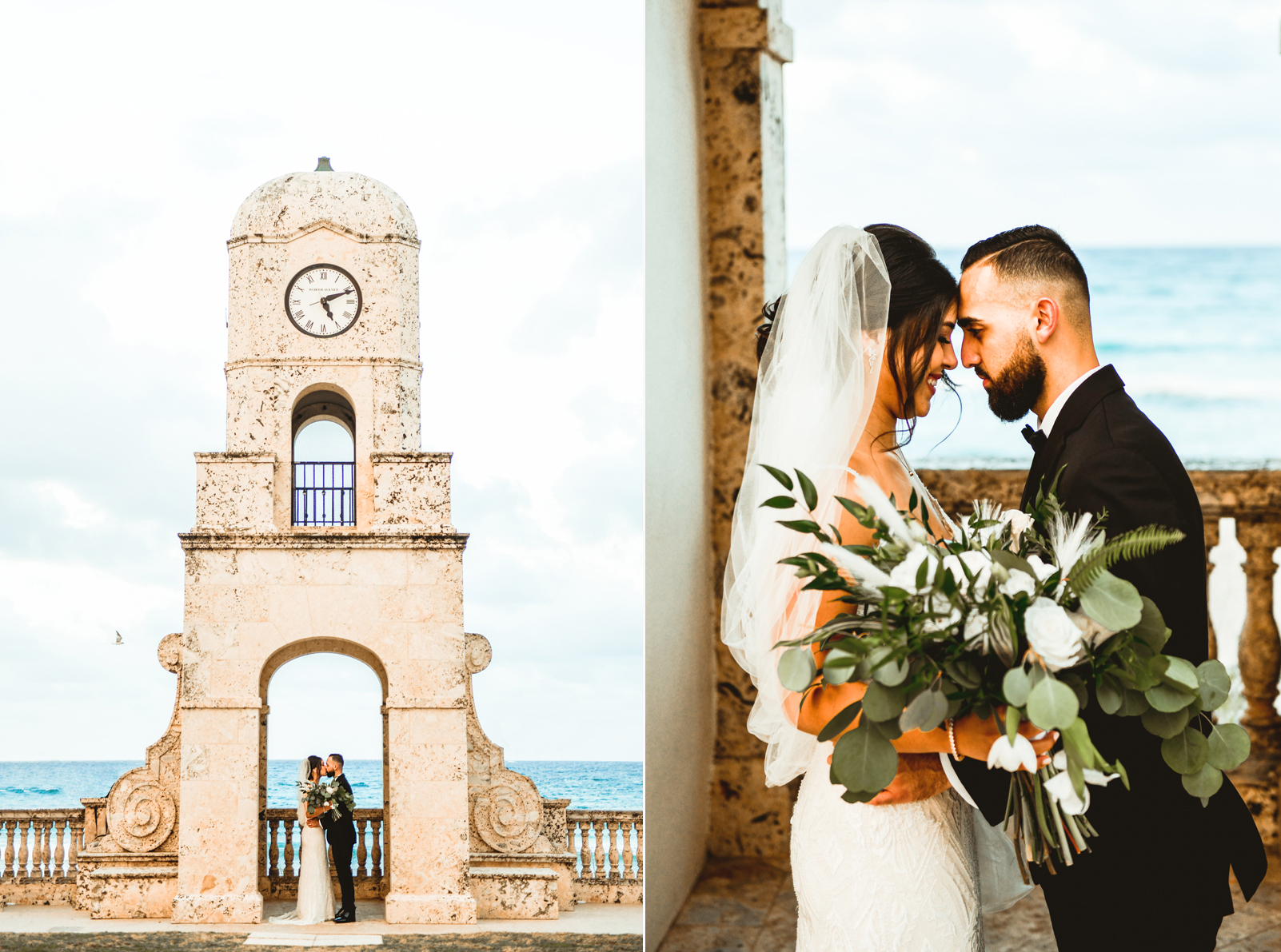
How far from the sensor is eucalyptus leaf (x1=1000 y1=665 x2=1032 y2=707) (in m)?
1.46

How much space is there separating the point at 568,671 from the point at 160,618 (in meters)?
1.28

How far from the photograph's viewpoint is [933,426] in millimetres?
8492

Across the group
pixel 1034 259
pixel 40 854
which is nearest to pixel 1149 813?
pixel 1034 259

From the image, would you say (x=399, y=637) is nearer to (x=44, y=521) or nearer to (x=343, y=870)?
(x=343, y=870)

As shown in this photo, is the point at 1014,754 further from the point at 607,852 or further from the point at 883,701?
the point at 607,852

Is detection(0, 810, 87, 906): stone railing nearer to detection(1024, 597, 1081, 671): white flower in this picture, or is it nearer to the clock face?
the clock face

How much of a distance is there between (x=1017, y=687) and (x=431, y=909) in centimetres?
263

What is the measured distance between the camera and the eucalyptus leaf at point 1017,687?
1462 mm

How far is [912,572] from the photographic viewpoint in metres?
1.52

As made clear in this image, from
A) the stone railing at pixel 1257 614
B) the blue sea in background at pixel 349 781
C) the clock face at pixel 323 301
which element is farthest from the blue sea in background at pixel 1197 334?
the clock face at pixel 323 301

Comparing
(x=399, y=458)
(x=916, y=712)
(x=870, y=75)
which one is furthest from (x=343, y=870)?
(x=870, y=75)

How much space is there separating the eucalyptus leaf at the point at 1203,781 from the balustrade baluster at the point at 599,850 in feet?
7.10

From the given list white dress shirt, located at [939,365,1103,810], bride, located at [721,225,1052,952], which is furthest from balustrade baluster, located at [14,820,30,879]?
white dress shirt, located at [939,365,1103,810]

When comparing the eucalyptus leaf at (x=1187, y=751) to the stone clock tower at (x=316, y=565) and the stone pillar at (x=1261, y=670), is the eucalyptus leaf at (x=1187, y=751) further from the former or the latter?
the stone pillar at (x=1261, y=670)
